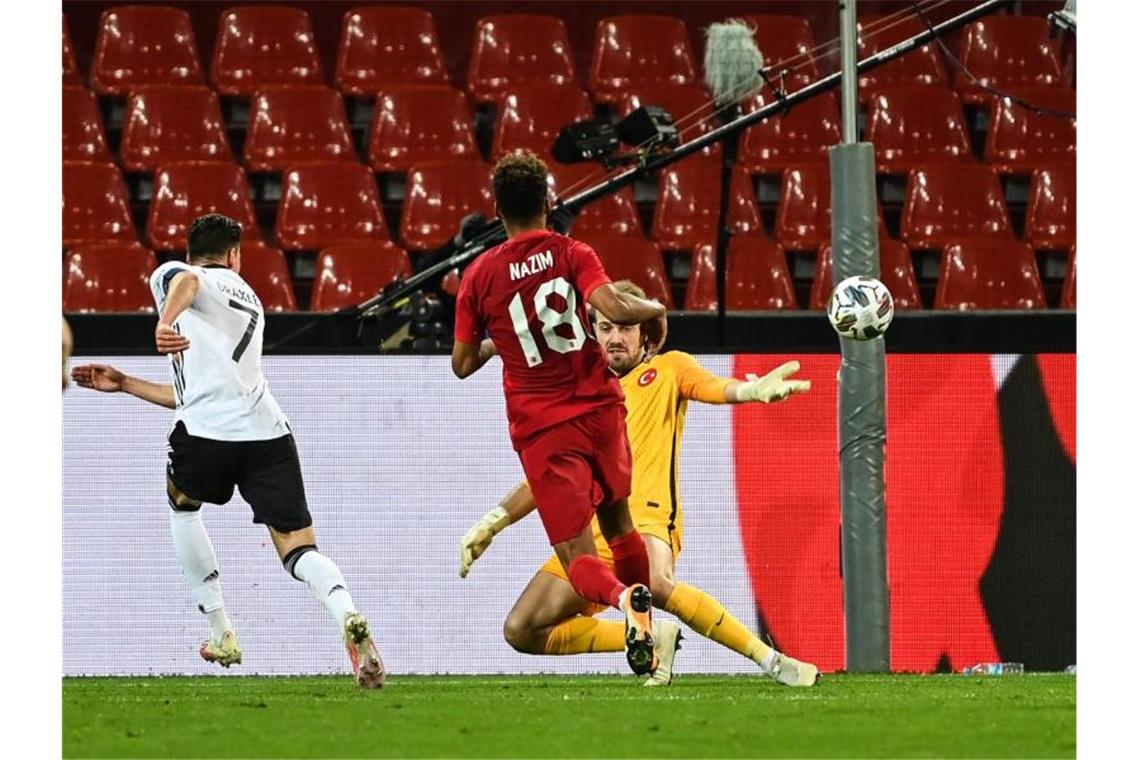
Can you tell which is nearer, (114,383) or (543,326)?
(543,326)

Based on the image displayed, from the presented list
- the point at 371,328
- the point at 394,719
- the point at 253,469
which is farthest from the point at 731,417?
the point at 394,719

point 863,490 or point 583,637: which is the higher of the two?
point 863,490

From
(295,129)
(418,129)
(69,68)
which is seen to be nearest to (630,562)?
(418,129)

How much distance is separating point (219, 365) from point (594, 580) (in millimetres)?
1746

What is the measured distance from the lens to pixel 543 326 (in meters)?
6.61

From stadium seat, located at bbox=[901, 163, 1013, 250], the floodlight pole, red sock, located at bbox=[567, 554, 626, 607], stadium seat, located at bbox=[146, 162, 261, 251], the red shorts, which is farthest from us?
stadium seat, located at bbox=[901, 163, 1013, 250]

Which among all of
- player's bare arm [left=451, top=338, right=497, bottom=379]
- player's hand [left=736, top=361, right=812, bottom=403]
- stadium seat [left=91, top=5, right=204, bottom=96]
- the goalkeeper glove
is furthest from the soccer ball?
stadium seat [left=91, top=5, right=204, bottom=96]

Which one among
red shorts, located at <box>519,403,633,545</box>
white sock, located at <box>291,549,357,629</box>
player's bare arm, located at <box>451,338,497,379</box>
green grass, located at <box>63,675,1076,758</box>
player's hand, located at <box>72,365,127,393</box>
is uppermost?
player's bare arm, located at <box>451,338,497,379</box>

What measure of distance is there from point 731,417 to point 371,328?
198 cm

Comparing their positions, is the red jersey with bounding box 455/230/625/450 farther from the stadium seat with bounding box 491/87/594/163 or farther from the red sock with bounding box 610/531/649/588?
the stadium seat with bounding box 491/87/594/163

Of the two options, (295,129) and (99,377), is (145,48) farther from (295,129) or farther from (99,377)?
(99,377)

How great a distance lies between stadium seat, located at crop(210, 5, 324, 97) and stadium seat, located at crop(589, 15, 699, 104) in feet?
6.50

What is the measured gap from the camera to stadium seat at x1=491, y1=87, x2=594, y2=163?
12.6 m

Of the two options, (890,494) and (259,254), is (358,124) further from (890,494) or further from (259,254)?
(890,494)
